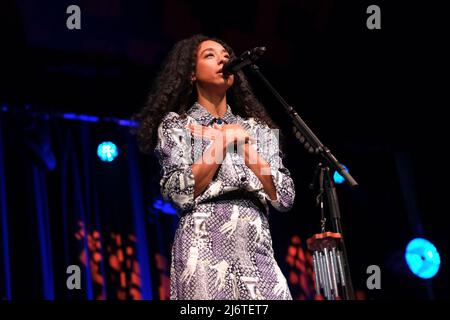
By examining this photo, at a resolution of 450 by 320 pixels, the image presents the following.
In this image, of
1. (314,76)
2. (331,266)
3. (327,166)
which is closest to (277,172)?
(327,166)

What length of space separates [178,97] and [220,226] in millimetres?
601

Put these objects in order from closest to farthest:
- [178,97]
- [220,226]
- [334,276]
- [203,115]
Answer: [334,276] < [220,226] < [203,115] < [178,97]

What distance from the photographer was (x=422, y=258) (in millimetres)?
5285

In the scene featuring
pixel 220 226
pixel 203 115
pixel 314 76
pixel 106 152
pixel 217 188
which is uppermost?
pixel 314 76

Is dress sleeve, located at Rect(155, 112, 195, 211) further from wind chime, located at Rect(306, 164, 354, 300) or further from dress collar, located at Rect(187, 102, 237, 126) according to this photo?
wind chime, located at Rect(306, 164, 354, 300)

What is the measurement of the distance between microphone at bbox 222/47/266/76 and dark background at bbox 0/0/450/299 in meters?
2.22

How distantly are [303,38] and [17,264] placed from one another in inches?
95.6

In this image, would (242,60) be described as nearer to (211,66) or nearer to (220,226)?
(211,66)

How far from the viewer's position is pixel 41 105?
4805 millimetres

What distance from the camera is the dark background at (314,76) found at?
447cm

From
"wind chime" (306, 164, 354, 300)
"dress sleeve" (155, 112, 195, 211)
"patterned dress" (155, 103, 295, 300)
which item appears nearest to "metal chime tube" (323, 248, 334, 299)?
"wind chime" (306, 164, 354, 300)

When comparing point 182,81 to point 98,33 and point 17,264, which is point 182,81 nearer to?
point 98,33

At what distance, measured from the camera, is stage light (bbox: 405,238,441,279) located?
521 cm
